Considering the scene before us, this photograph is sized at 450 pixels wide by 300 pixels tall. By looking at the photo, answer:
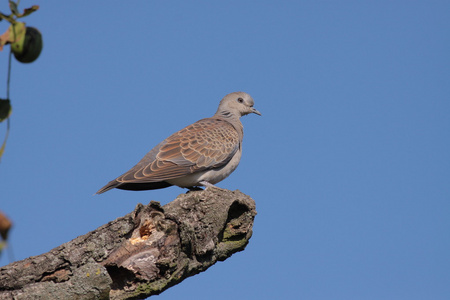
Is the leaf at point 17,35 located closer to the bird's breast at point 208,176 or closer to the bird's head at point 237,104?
the bird's breast at point 208,176

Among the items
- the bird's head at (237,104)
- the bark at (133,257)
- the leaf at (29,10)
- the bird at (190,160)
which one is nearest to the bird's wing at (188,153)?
the bird at (190,160)

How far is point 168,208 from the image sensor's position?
4855 mm

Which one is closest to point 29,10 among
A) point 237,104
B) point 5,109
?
point 5,109

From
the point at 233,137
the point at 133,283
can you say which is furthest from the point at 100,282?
the point at 233,137

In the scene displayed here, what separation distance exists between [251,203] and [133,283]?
1747 mm

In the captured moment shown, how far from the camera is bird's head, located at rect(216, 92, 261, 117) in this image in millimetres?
8867

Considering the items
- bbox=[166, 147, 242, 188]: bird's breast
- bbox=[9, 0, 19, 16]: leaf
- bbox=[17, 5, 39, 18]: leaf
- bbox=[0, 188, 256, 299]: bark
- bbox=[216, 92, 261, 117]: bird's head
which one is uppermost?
bbox=[216, 92, 261, 117]: bird's head

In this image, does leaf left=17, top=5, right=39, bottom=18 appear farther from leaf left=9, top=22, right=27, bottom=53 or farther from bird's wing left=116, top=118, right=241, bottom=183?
bird's wing left=116, top=118, right=241, bottom=183

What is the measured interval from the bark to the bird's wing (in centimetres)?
169

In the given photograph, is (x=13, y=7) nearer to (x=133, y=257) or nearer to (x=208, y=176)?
(x=133, y=257)

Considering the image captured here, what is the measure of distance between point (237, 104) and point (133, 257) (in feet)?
16.6

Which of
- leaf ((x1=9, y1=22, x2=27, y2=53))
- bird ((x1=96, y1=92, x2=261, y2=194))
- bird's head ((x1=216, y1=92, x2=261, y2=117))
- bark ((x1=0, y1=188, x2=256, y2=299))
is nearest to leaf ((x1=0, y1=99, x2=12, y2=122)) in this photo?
leaf ((x1=9, y1=22, x2=27, y2=53))

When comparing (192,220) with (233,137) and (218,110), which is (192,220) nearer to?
(233,137)

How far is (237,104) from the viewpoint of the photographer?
888 cm
